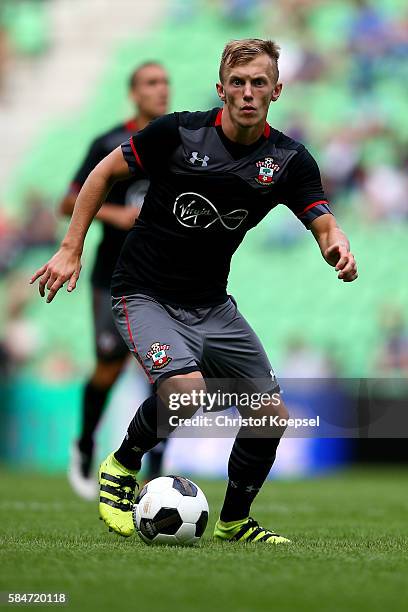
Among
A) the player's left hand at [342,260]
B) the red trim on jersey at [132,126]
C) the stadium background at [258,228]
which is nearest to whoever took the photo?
the player's left hand at [342,260]

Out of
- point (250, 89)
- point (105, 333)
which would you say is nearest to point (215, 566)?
point (250, 89)

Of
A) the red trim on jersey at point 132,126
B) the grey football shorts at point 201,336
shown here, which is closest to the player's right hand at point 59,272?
the grey football shorts at point 201,336

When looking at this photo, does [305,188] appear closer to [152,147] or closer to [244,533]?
[152,147]

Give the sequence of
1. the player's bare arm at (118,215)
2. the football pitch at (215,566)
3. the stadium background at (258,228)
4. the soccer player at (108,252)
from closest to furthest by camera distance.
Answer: the football pitch at (215,566)
the player's bare arm at (118,215)
the soccer player at (108,252)
the stadium background at (258,228)

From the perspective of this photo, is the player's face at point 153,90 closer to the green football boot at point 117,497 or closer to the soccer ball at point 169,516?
the green football boot at point 117,497

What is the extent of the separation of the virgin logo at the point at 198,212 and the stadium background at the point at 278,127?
22.2ft

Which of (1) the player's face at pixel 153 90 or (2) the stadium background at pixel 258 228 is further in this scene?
Result: (2) the stadium background at pixel 258 228

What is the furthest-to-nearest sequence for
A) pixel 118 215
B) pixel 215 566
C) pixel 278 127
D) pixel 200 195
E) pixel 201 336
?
1. pixel 278 127
2. pixel 118 215
3. pixel 201 336
4. pixel 200 195
5. pixel 215 566

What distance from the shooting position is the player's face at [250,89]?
4.17m

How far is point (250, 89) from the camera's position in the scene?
4168 mm

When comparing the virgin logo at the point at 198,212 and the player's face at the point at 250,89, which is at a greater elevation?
the player's face at the point at 250,89

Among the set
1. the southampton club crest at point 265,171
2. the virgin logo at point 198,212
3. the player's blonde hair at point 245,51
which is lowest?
the virgin logo at point 198,212

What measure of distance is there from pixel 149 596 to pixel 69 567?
0.58 meters

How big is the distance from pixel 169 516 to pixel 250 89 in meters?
1.64
